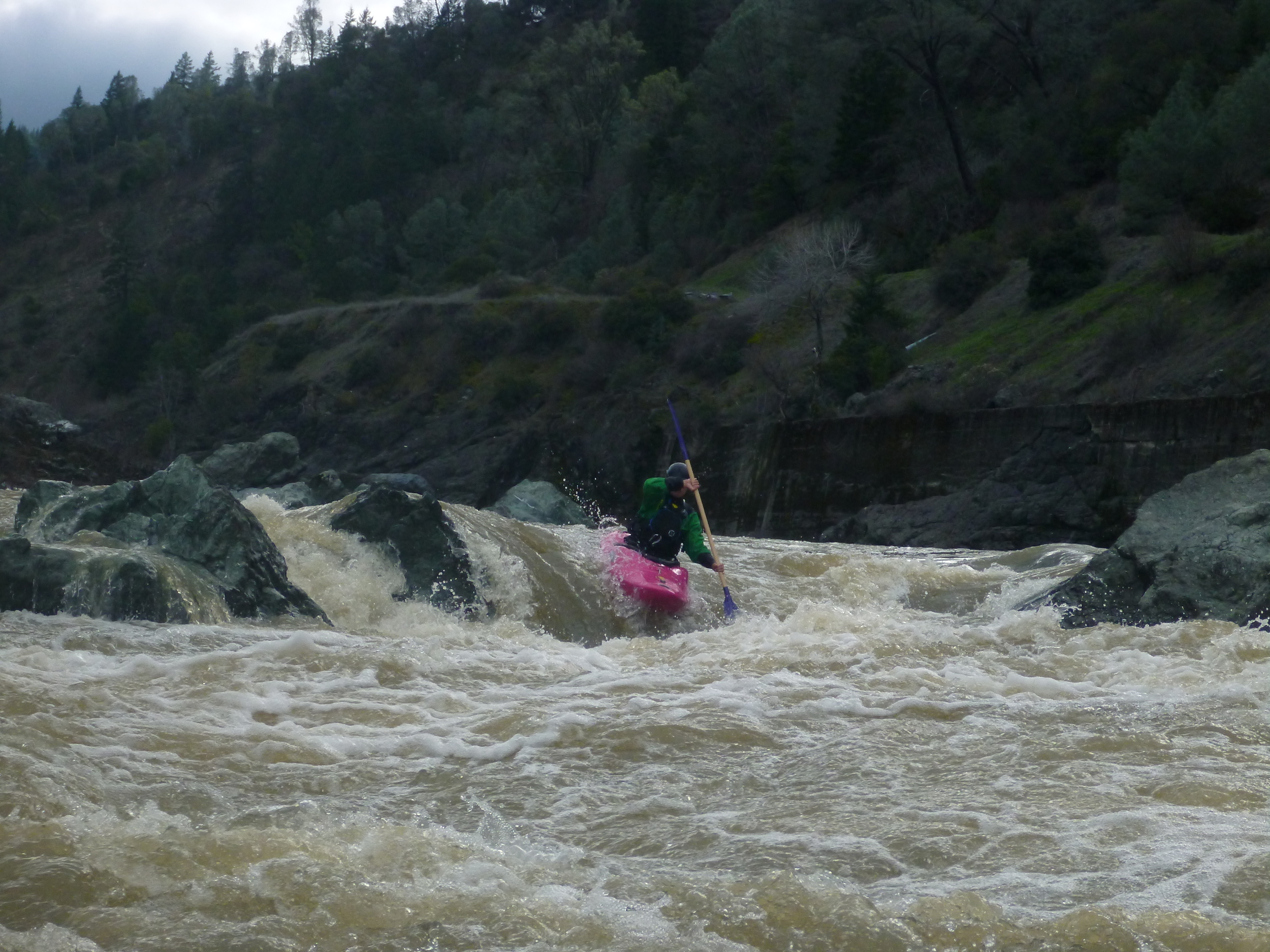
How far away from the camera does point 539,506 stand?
24.8m

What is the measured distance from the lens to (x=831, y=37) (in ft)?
151

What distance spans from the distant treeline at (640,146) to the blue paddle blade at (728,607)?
18081 millimetres

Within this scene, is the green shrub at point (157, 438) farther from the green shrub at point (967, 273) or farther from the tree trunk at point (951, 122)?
the green shrub at point (967, 273)

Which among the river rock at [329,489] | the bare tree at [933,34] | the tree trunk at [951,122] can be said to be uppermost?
the bare tree at [933,34]

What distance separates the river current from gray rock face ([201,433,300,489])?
2855cm

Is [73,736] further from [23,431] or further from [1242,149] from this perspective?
[23,431]

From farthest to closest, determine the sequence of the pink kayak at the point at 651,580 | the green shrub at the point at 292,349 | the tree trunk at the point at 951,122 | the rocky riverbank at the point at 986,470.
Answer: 1. the green shrub at the point at 292,349
2. the tree trunk at the point at 951,122
3. the rocky riverbank at the point at 986,470
4. the pink kayak at the point at 651,580

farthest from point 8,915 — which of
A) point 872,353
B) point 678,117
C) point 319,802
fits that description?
point 678,117

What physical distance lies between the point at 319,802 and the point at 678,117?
5045cm

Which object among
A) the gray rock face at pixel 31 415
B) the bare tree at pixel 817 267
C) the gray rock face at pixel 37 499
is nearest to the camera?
the gray rock face at pixel 37 499

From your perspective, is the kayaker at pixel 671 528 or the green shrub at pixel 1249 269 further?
the green shrub at pixel 1249 269

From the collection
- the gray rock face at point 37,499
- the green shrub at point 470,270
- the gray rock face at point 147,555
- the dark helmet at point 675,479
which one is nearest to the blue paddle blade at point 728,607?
the dark helmet at point 675,479

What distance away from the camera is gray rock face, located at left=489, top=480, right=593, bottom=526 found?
24359mm

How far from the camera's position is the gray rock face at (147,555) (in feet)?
27.7
